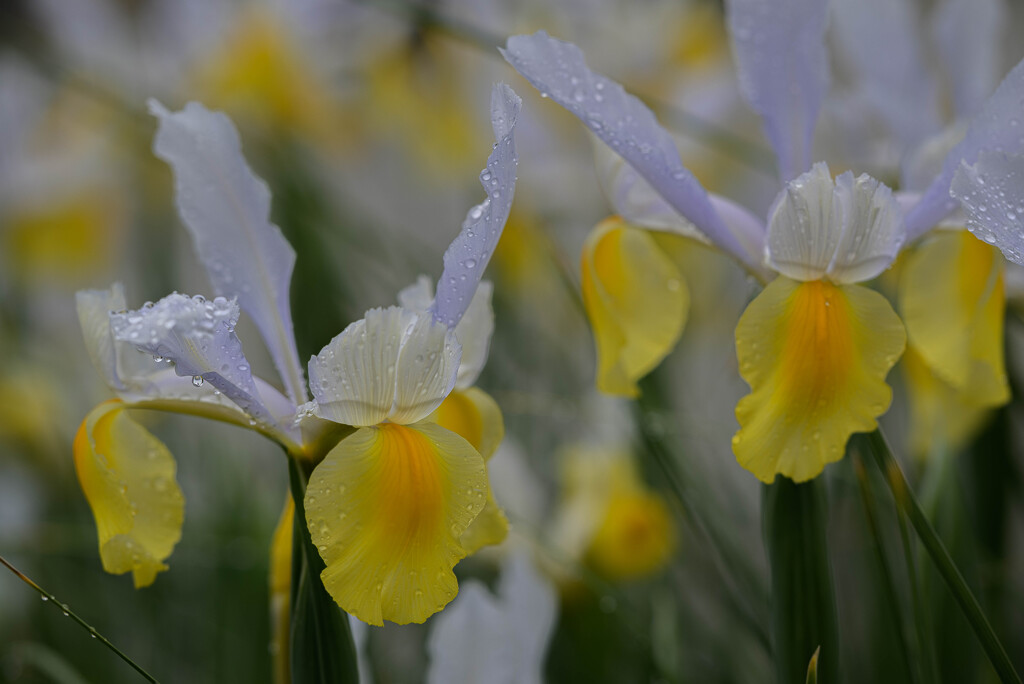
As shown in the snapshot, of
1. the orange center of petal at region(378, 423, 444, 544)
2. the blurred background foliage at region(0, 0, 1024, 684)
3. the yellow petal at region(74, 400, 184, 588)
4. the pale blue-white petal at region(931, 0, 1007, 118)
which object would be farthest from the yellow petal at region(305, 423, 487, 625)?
the pale blue-white petal at region(931, 0, 1007, 118)

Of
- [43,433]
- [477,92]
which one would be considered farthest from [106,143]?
[477,92]

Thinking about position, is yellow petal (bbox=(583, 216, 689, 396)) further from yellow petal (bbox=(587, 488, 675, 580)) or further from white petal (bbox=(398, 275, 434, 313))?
yellow petal (bbox=(587, 488, 675, 580))

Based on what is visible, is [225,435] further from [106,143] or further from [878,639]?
[878,639]

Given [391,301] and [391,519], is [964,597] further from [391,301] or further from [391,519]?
[391,301]

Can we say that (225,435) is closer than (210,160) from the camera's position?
No

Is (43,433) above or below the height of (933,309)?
below

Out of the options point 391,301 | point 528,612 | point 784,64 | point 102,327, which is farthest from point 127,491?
point 391,301
